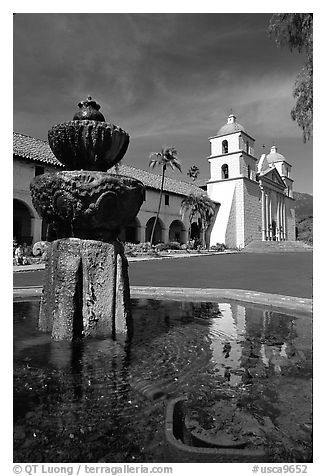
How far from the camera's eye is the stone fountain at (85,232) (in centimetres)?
323

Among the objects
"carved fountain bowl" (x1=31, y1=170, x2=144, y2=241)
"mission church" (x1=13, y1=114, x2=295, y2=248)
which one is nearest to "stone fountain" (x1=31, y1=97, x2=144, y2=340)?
"carved fountain bowl" (x1=31, y1=170, x2=144, y2=241)

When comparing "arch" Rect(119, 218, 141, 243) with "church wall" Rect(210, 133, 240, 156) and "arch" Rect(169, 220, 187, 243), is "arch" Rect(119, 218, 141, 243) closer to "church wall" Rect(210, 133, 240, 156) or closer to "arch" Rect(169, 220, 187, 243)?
"arch" Rect(169, 220, 187, 243)

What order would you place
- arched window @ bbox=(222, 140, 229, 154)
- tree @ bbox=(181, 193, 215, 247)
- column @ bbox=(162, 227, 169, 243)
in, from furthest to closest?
arched window @ bbox=(222, 140, 229, 154)
tree @ bbox=(181, 193, 215, 247)
column @ bbox=(162, 227, 169, 243)

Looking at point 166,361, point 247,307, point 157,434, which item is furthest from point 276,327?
point 157,434

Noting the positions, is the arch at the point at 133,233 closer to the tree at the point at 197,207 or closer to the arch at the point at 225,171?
the tree at the point at 197,207

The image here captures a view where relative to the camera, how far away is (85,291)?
3.35 meters

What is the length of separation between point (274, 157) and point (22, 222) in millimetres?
42588

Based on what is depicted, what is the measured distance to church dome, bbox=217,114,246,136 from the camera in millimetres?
38562

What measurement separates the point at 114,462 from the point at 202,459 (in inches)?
15.5

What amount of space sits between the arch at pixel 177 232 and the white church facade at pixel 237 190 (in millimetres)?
4496

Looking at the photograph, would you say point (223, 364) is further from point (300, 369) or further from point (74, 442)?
point (74, 442)

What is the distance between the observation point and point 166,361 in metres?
2.73

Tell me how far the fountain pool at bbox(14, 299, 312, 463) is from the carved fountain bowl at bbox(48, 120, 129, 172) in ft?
6.25

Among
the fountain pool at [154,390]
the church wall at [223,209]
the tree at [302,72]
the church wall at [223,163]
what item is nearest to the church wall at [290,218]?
the church wall at [223,209]
